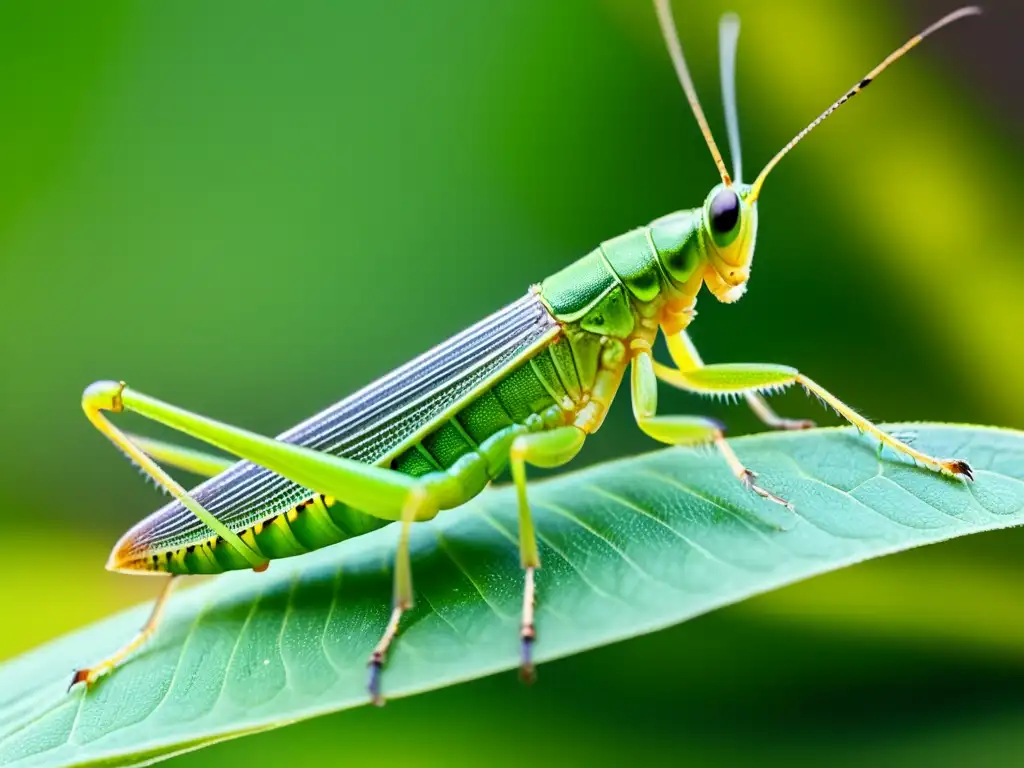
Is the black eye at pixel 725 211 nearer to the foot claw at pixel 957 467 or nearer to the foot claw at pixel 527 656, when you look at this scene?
the foot claw at pixel 957 467

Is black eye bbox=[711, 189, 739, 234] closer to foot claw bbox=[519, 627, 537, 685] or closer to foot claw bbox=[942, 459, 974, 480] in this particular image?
foot claw bbox=[942, 459, 974, 480]

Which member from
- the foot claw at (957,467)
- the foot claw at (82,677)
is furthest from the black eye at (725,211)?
the foot claw at (82,677)

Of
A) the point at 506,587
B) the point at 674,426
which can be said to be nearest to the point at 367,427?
the point at 506,587

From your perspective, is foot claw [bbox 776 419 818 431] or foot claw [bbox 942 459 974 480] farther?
foot claw [bbox 776 419 818 431]

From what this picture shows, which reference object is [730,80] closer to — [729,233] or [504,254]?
[729,233]

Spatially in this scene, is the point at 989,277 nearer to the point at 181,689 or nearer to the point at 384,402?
the point at 384,402

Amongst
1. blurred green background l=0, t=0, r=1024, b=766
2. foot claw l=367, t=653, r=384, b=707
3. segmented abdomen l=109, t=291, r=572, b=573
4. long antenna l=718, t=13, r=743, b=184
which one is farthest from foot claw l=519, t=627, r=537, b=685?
long antenna l=718, t=13, r=743, b=184

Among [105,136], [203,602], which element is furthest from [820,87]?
[105,136]
